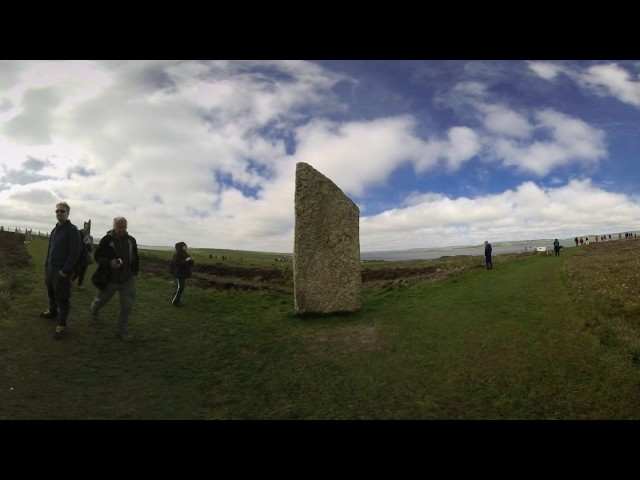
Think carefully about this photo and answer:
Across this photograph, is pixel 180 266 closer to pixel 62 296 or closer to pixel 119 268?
pixel 119 268

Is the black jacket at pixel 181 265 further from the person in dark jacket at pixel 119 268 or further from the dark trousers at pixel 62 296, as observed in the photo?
the dark trousers at pixel 62 296

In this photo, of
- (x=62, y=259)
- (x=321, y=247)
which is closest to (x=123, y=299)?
(x=62, y=259)

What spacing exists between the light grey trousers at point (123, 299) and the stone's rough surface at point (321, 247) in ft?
19.0

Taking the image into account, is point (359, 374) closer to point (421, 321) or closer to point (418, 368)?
point (418, 368)

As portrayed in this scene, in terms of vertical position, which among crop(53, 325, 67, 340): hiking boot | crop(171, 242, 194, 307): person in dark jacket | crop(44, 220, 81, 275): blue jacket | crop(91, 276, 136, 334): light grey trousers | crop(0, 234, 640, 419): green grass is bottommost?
crop(0, 234, 640, 419): green grass

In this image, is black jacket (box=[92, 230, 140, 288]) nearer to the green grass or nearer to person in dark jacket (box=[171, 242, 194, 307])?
the green grass

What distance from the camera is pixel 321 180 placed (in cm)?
1445

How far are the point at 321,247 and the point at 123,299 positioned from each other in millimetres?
6891

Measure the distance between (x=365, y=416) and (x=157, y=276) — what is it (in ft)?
58.1

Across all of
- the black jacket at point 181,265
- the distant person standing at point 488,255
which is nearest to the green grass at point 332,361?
the black jacket at point 181,265

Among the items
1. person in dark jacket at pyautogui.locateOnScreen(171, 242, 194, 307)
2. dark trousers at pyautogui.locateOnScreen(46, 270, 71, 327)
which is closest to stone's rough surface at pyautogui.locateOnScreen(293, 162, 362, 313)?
person in dark jacket at pyautogui.locateOnScreen(171, 242, 194, 307)

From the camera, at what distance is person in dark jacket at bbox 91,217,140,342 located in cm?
980

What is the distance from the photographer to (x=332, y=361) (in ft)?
31.9
